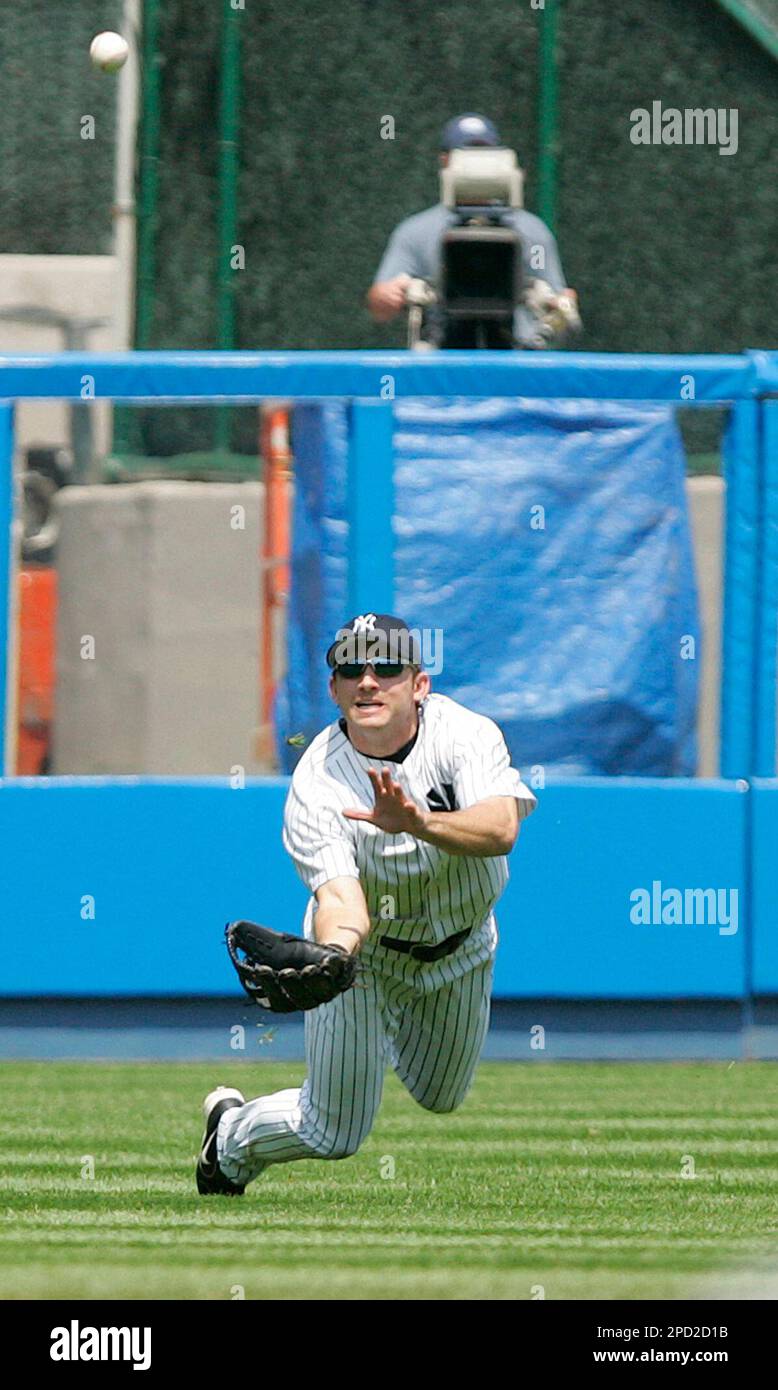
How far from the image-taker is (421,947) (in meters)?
6.70

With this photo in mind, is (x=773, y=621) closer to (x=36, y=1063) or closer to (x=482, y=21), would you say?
(x=36, y=1063)

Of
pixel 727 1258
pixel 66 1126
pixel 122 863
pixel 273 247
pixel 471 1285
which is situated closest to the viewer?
pixel 471 1285

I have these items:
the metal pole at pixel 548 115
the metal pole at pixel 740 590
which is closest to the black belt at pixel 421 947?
the metal pole at pixel 740 590

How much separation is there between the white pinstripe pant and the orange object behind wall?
352 cm

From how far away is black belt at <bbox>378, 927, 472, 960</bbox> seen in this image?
6699 millimetres

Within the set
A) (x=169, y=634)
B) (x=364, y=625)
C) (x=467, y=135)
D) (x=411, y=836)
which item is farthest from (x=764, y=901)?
(x=364, y=625)

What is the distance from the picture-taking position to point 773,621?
407 inches

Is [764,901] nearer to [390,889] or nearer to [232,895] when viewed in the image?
[232,895]

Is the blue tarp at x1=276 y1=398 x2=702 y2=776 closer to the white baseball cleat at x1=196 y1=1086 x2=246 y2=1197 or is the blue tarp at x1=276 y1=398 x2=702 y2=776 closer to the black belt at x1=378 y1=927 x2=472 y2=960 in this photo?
the white baseball cleat at x1=196 y1=1086 x2=246 y2=1197

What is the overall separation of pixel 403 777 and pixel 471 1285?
1.28 metres

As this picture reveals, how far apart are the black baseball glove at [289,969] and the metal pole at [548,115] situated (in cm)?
901

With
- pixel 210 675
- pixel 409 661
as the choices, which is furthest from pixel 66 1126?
pixel 409 661

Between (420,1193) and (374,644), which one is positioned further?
(420,1193)

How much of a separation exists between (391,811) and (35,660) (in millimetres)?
4564
